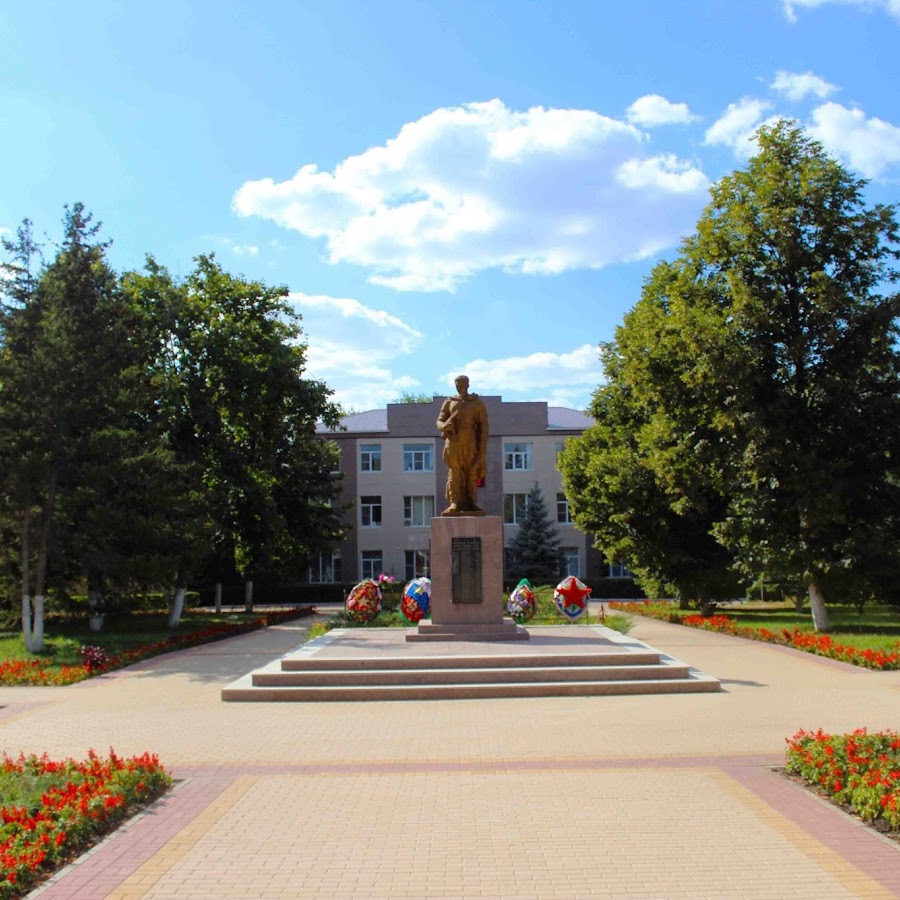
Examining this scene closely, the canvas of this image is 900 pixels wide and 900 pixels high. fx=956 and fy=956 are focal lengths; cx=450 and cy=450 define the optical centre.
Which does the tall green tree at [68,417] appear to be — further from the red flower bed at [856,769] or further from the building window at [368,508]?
the building window at [368,508]

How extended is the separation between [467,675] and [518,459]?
1484 inches

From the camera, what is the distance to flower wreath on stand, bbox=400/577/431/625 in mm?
21000

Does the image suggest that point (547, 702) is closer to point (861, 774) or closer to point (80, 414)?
point (861, 774)

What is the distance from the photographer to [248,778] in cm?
806

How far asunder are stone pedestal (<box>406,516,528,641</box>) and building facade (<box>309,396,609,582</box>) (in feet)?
110

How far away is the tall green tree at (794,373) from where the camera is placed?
67.0 feet

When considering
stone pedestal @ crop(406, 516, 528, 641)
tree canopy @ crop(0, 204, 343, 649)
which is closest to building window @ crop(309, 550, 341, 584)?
tree canopy @ crop(0, 204, 343, 649)

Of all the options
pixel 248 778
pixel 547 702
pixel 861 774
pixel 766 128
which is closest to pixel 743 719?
pixel 547 702

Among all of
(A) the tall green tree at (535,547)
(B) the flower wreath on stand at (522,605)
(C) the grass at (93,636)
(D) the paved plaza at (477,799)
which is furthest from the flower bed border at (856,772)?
(A) the tall green tree at (535,547)

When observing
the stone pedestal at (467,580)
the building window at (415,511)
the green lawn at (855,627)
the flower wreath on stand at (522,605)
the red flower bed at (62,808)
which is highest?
the building window at (415,511)

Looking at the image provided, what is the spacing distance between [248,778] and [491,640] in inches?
316

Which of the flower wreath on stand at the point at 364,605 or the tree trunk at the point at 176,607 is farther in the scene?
the tree trunk at the point at 176,607

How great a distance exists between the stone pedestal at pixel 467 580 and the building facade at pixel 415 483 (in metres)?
33.6

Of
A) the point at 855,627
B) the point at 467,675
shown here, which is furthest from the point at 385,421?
the point at 467,675
